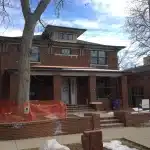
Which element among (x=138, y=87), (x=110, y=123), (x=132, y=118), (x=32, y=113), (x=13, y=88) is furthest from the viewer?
(x=138, y=87)

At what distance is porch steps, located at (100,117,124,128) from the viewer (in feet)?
53.2

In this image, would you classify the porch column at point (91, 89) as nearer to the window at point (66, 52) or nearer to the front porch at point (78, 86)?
the front porch at point (78, 86)

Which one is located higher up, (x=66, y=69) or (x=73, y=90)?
(x=66, y=69)

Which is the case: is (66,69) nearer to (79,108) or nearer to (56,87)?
(56,87)

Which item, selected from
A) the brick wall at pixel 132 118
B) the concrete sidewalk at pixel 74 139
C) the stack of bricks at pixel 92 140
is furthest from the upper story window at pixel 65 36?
the stack of bricks at pixel 92 140

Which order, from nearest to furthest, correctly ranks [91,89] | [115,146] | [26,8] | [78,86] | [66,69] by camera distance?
[115,146], [26,8], [66,69], [91,89], [78,86]

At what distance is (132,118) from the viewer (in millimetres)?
16938

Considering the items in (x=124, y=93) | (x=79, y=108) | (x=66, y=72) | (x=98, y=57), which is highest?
(x=98, y=57)

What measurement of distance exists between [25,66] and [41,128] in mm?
3377

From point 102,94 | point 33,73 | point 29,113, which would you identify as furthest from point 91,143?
point 102,94

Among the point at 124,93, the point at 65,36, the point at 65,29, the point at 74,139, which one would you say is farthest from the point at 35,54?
the point at 74,139

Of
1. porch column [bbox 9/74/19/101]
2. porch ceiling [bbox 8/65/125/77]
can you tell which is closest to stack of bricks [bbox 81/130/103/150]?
porch column [bbox 9/74/19/101]

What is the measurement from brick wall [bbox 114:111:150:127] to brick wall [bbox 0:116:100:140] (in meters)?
2.54

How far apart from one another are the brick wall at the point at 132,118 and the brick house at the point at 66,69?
744 centimetres
